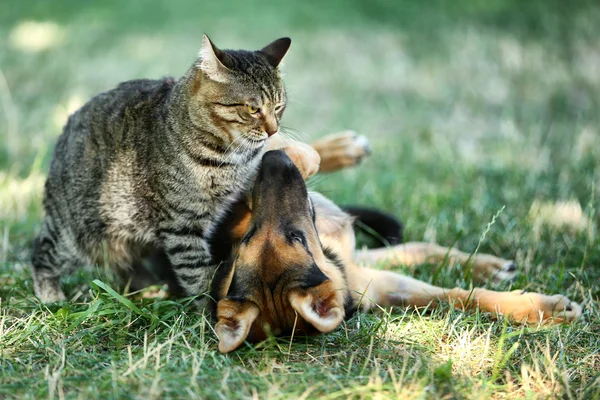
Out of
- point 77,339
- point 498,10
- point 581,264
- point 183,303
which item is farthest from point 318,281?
point 498,10

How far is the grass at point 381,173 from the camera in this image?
10.9 ft

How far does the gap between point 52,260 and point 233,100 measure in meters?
1.68

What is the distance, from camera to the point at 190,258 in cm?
406

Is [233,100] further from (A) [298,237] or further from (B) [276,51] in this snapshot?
(A) [298,237]

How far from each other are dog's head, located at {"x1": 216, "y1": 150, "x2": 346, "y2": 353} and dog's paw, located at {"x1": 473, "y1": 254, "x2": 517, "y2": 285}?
132 cm

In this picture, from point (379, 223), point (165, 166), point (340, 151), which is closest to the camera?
point (165, 166)

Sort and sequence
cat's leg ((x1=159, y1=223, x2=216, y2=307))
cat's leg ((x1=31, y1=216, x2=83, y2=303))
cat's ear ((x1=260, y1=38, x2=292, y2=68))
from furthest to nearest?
cat's leg ((x1=31, y1=216, x2=83, y2=303))
cat's ear ((x1=260, y1=38, x2=292, y2=68))
cat's leg ((x1=159, y1=223, x2=216, y2=307))

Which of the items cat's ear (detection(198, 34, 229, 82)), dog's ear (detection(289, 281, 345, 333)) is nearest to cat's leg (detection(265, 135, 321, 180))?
cat's ear (detection(198, 34, 229, 82))

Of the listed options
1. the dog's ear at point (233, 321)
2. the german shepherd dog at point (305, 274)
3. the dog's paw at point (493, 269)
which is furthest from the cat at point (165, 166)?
the dog's paw at point (493, 269)

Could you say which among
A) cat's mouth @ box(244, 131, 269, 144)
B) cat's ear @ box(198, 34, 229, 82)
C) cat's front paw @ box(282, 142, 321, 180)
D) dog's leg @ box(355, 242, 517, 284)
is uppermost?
cat's ear @ box(198, 34, 229, 82)

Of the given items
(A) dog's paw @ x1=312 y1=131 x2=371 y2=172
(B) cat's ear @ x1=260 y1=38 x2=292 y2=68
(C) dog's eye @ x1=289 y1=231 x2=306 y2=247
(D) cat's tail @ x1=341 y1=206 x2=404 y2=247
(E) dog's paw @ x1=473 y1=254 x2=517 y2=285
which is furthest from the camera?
(A) dog's paw @ x1=312 y1=131 x2=371 y2=172

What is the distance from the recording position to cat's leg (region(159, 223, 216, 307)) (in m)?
4.05

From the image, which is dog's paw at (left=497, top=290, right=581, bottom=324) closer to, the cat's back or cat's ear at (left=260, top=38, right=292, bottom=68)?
cat's ear at (left=260, top=38, right=292, bottom=68)

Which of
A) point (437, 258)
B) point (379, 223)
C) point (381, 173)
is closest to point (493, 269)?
point (437, 258)
